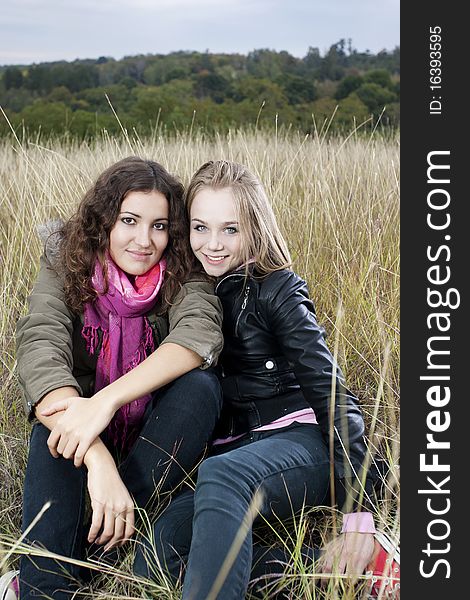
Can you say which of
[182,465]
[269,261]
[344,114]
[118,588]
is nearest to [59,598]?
[118,588]

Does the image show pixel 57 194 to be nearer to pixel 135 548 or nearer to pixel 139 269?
pixel 139 269

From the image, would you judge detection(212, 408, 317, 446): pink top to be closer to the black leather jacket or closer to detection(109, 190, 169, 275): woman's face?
the black leather jacket

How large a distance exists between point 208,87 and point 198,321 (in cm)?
1415

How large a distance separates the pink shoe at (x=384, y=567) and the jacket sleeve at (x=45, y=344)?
0.75 metres

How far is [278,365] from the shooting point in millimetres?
1849

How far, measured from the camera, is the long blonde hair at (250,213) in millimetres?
1857

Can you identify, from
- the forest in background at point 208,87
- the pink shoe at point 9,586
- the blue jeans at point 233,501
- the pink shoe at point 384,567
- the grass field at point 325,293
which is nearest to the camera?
the blue jeans at point 233,501

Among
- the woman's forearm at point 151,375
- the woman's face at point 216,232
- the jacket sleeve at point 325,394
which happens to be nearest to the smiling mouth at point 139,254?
the woman's face at point 216,232

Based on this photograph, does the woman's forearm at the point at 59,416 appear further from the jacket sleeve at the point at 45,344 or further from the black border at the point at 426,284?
the black border at the point at 426,284

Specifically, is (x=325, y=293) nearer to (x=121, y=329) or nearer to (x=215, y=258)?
(x=215, y=258)

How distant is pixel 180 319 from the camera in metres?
1.86

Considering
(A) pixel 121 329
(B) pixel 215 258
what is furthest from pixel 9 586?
(B) pixel 215 258

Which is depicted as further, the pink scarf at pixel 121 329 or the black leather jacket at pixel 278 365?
the pink scarf at pixel 121 329

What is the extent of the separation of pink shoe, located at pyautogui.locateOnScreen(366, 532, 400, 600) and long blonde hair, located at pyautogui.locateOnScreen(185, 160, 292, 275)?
0.66m
